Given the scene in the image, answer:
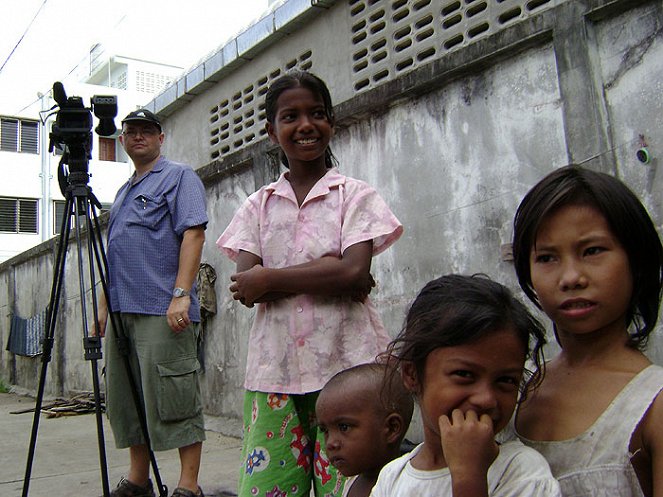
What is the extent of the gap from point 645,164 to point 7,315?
9.77 meters

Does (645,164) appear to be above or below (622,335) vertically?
above

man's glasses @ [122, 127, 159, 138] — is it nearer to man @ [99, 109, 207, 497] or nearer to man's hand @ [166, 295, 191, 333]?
man @ [99, 109, 207, 497]

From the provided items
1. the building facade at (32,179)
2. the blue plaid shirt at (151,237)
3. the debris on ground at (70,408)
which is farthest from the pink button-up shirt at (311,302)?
the building facade at (32,179)

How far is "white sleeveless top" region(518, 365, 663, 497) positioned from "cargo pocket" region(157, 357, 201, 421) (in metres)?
1.87

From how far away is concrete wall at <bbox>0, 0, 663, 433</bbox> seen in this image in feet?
8.30

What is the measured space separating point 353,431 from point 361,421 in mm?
30

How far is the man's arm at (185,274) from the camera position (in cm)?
269

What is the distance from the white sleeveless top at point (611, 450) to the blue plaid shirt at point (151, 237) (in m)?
1.95

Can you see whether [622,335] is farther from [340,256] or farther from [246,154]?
[246,154]

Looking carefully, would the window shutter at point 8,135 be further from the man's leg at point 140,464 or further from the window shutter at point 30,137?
the man's leg at point 140,464

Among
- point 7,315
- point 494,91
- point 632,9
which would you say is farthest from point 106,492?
point 7,315

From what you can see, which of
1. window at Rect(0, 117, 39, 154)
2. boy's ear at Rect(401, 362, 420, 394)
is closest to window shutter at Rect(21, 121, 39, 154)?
window at Rect(0, 117, 39, 154)

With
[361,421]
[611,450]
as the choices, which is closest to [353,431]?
[361,421]

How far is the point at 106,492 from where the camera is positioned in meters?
2.48
